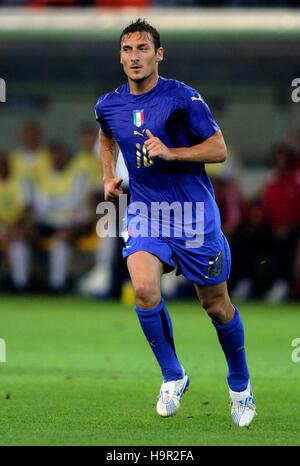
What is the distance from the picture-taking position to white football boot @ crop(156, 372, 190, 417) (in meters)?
7.54

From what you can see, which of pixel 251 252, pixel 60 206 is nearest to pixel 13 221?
pixel 60 206

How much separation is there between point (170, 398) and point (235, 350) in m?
0.51

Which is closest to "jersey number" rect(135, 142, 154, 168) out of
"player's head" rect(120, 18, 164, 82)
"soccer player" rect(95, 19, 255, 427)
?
"soccer player" rect(95, 19, 255, 427)

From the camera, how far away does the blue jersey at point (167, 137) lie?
25.2 ft

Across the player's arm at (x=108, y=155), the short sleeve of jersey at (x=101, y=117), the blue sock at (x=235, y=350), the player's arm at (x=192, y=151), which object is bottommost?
the blue sock at (x=235, y=350)

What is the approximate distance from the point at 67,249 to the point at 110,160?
945 cm

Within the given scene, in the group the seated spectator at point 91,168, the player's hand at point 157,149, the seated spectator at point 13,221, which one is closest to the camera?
the player's hand at point 157,149

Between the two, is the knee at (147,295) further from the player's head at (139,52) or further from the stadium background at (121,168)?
the stadium background at (121,168)

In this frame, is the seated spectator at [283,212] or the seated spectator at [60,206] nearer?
the seated spectator at [283,212]

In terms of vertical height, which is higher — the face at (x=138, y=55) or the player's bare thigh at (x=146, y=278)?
the face at (x=138, y=55)

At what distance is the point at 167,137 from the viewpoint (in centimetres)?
771

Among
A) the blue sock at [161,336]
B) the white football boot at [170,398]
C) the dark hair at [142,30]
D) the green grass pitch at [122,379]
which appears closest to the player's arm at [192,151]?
the dark hair at [142,30]

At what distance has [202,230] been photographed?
774cm

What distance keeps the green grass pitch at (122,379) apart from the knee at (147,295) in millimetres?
703
